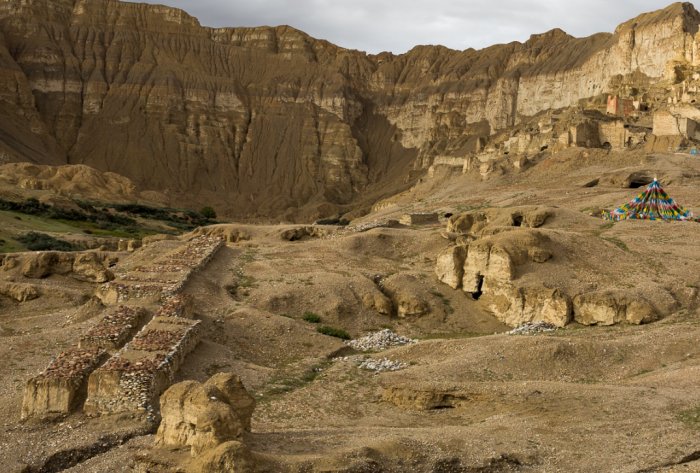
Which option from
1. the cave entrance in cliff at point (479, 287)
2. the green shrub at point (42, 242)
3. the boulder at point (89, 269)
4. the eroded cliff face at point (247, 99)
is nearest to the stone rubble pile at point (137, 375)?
the cave entrance in cliff at point (479, 287)

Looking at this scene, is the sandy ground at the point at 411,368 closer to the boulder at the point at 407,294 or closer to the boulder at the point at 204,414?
the boulder at the point at 407,294

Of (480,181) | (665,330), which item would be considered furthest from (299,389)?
(480,181)

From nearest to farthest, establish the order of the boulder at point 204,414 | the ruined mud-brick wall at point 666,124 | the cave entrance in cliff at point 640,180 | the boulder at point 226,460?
the boulder at point 226,460
the boulder at point 204,414
the cave entrance in cliff at point 640,180
the ruined mud-brick wall at point 666,124

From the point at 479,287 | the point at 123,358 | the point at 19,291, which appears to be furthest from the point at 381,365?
the point at 19,291

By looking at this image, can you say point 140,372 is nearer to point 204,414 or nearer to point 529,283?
point 204,414

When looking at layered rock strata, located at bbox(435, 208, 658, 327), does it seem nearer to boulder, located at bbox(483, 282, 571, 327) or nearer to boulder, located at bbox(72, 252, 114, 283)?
boulder, located at bbox(483, 282, 571, 327)

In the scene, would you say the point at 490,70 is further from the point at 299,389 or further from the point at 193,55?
the point at 299,389

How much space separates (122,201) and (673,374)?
231 ft

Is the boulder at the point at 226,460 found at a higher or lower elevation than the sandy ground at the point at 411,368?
higher

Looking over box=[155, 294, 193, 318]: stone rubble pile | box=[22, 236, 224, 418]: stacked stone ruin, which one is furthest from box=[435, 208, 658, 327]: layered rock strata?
box=[155, 294, 193, 318]: stone rubble pile

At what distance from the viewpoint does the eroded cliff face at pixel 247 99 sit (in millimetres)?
113000

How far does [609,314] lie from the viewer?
2291 cm

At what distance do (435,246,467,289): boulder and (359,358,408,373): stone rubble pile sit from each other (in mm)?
8160

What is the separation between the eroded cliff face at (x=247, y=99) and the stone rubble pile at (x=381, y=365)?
265 ft
